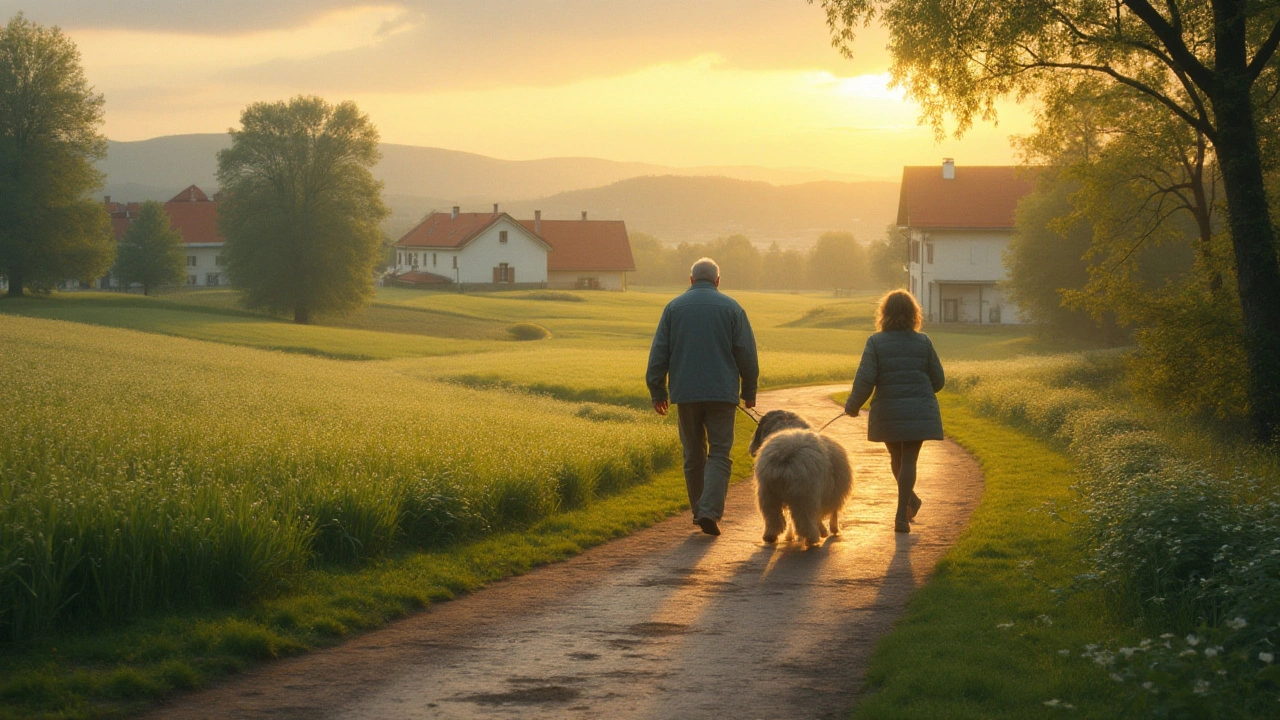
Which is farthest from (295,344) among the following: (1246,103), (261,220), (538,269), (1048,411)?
(538,269)

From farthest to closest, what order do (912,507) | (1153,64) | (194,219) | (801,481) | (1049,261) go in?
(194,219), (1049,261), (1153,64), (912,507), (801,481)

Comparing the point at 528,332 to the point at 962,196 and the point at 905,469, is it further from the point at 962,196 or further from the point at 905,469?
the point at 905,469

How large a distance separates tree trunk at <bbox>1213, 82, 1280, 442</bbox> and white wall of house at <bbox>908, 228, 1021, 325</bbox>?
50813 mm

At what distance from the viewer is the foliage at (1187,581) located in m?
4.80

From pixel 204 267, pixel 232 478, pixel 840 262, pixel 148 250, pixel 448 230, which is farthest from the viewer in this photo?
pixel 840 262

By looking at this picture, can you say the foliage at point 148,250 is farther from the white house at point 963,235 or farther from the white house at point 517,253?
the white house at point 963,235

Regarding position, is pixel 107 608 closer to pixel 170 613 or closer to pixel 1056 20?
pixel 170 613

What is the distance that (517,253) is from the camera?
327ft

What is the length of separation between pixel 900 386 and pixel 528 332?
164 feet

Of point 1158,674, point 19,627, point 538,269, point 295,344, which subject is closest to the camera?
point 1158,674

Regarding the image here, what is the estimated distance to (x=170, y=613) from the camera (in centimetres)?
700

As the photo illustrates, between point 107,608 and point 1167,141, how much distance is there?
19424 millimetres

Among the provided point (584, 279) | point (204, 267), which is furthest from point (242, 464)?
point (204, 267)

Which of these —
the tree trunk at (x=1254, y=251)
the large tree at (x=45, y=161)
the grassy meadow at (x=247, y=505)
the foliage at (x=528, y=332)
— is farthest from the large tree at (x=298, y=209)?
the tree trunk at (x=1254, y=251)
